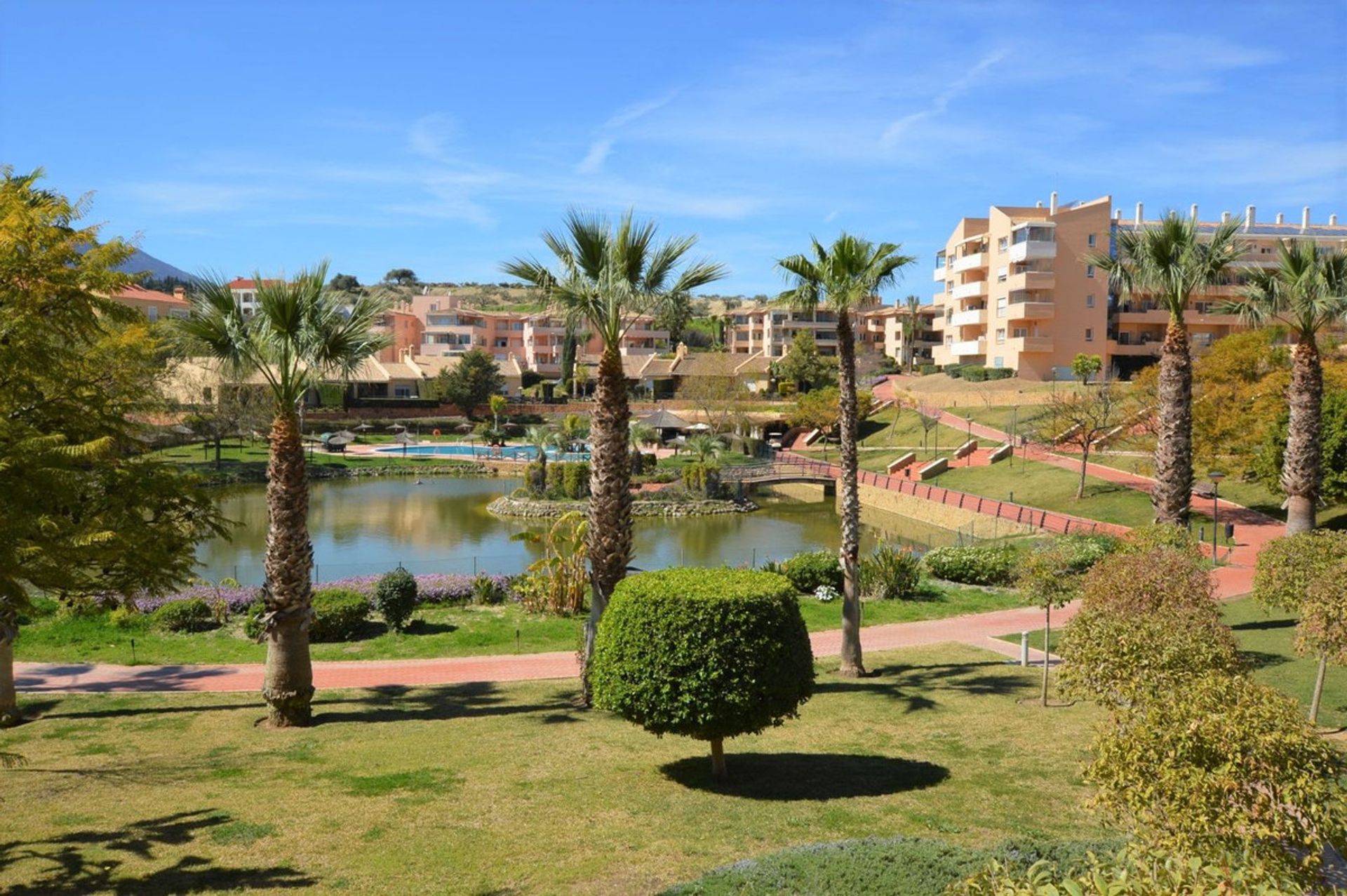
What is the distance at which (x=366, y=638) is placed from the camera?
20438 millimetres

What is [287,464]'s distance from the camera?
13805 mm

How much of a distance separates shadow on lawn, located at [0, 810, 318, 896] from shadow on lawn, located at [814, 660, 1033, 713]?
915 centimetres

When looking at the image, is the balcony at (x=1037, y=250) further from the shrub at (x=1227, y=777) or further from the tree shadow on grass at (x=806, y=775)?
the shrub at (x=1227, y=777)

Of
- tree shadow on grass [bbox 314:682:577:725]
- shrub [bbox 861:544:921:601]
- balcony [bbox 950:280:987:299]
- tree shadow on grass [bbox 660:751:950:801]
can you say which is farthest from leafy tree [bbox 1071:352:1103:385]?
tree shadow on grass [bbox 660:751:950:801]

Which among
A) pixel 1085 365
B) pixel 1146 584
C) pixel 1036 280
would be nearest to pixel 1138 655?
pixel 1146 584

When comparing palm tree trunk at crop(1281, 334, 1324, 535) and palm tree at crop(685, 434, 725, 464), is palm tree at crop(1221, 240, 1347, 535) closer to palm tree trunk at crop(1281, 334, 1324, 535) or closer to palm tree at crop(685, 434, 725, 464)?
palm tree trunk at crop(1281, 334, 1324, 535)

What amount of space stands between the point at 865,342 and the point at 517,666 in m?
90.8

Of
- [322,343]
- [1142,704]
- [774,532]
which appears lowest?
[774,532]

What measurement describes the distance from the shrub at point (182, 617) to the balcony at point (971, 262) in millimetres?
62542

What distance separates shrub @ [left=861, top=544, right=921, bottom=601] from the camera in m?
24.2

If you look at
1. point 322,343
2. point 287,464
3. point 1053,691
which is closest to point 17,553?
point 287,464

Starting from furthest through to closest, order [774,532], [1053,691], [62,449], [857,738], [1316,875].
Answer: [774,532] < [1053,691] < [857,738] < [62,449] < [1316,875]

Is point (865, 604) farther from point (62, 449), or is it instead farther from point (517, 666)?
point (62, 449)

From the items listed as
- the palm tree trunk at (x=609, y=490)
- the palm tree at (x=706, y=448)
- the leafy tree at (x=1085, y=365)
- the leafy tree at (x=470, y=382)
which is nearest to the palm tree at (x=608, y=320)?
the palm tree trunk at (x=609, y=490)
